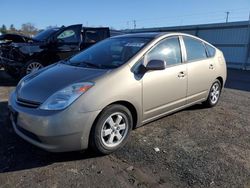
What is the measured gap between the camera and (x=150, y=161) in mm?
3512

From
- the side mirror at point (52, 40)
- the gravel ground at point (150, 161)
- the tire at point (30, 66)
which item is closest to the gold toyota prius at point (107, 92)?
the gravel ground at point (150, 161)

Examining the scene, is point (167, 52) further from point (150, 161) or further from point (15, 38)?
point (15, 38)

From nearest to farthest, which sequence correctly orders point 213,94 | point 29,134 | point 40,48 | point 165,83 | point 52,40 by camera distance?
point 29,134
point 165,83
point 213,94
point 40,48
point 52,40

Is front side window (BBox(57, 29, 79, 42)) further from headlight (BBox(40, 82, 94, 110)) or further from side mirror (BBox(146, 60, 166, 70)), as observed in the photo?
headlight (BBox(40, 82, 94, 110))

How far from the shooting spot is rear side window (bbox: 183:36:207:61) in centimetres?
498

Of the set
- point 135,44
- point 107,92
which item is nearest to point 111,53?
point 135,44

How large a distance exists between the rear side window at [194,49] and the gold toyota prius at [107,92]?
2 centimetres

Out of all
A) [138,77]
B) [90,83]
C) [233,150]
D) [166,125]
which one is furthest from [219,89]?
[90,83]

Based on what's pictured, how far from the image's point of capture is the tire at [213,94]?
5820 millimetres

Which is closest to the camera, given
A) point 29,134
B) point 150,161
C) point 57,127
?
point 57,127

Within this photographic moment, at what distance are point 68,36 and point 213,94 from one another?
5294 millimetres

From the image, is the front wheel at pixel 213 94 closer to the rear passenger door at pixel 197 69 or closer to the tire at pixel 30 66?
the rear passenger door at pixel 197 69

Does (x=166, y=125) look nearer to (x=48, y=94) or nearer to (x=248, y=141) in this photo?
(x=248, y=141)

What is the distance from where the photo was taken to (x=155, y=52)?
428 centimetres
